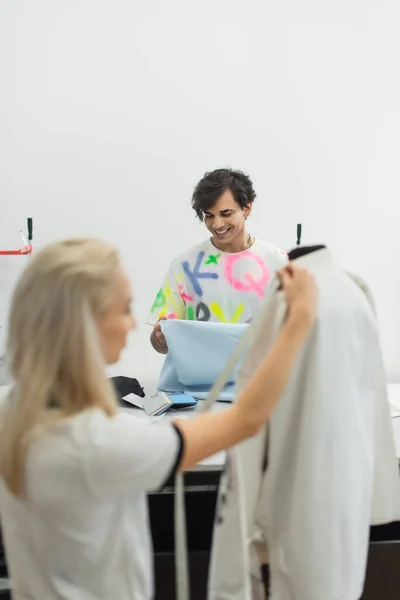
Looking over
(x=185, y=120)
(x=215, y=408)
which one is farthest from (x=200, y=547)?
Answer: (x=185, y=120)

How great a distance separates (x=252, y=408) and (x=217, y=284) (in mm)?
1348

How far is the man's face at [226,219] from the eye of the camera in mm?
2092

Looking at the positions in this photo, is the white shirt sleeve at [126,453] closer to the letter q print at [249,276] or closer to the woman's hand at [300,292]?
the woman's hand at [300,292]

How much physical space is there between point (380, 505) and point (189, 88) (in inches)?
88.0

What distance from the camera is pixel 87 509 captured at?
763 millimetres

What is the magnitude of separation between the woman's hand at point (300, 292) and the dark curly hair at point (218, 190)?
1.21m

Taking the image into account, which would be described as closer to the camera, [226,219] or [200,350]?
[200,350]

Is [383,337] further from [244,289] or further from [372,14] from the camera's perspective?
[372,14]

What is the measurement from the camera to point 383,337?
311 cm

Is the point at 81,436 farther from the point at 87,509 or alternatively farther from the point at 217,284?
the point at 217,284

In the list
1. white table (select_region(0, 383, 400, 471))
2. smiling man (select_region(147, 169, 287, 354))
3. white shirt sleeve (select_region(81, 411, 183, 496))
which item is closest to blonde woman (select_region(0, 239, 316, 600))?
white shirt sleeve (select_region(81, 411, 183, 496))

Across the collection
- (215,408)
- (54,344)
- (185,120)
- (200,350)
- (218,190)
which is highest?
(185,120)

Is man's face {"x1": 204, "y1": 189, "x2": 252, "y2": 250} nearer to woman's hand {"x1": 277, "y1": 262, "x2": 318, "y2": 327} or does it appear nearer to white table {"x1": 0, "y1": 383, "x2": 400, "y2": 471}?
white table {"x1": 0, "y1": 383, "x2": 400, "y2": 471}

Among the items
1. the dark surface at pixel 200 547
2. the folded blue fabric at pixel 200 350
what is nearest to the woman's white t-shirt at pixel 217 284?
the folded blue fabric at pixel 200 350
